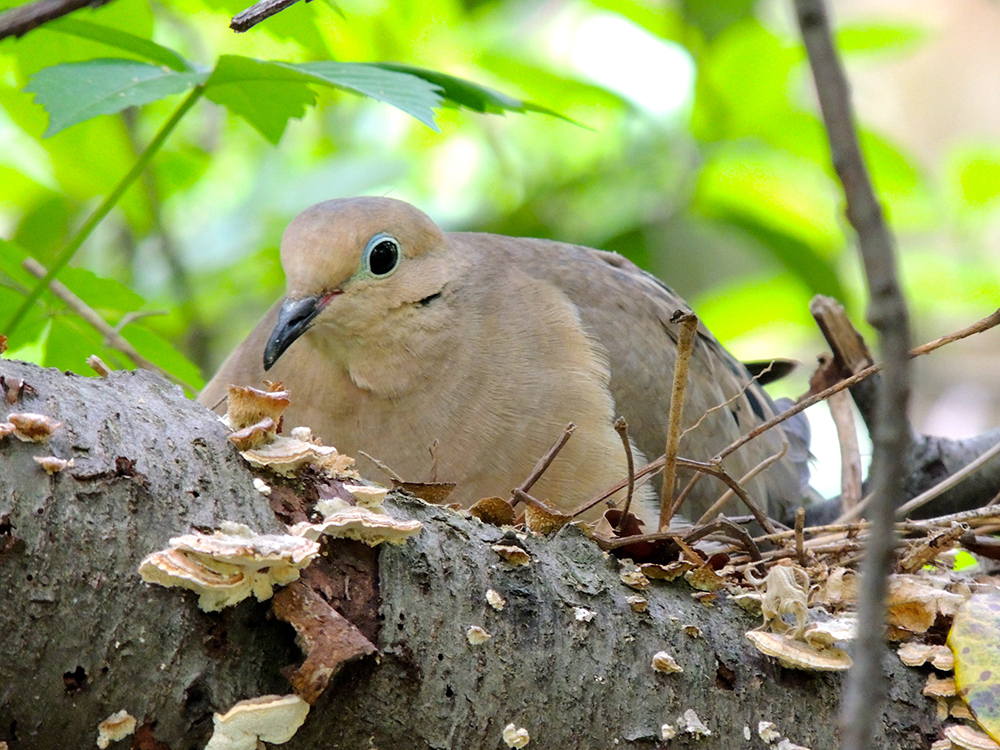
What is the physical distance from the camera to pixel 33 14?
3.79 feet

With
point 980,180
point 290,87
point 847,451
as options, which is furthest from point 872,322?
point 980,180

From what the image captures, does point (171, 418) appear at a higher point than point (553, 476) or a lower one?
lower

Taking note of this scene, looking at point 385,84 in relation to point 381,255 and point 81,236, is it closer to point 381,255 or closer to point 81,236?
point 81,236

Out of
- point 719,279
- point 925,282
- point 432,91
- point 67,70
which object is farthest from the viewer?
point 925,282

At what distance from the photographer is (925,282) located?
4.79 m

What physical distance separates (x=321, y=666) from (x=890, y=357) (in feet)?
2.81

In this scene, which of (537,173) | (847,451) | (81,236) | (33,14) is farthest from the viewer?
(537,173)

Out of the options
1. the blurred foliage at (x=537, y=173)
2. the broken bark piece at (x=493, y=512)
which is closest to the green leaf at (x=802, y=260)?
the blurred foliage at (x=537, y=173)

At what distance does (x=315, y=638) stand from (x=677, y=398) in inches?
31.9

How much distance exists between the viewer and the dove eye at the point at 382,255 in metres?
2.68

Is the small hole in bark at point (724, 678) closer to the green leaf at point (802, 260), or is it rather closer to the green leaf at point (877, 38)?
the green leaf at point (802, 260)

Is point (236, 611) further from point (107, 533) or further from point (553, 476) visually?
point (553, 476)

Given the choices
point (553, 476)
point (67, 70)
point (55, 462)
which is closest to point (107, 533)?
point (55, 462)

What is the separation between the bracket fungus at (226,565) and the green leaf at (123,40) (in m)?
1.07
